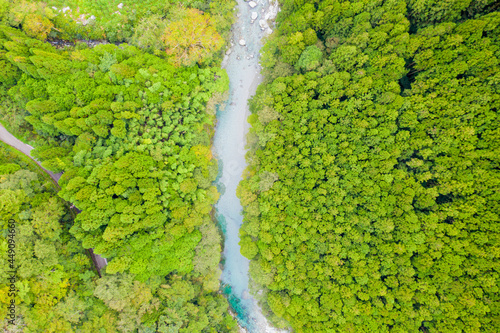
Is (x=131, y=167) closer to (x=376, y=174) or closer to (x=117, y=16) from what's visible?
(x=117, y=16)

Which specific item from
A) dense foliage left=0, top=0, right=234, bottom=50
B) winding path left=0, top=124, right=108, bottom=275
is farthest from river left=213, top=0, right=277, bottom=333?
winding path left=0, top=124, right=108, bottom=275

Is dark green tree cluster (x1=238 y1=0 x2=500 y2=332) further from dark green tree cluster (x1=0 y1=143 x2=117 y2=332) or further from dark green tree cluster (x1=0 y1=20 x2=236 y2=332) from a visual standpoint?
dark green tree cluster (x1=0 y1=143 x2=117 y2=332)

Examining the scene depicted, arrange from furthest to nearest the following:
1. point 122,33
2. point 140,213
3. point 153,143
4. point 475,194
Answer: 1. point 122,33
2. point 153,143
3. point 140,213
4. point 475,194

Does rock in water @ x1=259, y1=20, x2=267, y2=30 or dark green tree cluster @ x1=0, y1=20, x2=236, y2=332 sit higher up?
rock in water @ x1=259, y1=20, x2=267, y2=30

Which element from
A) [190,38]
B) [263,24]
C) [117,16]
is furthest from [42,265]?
[263,24]

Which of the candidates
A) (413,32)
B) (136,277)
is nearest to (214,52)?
(413,32)

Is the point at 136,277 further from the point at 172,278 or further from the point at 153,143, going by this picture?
the point at 153,143
